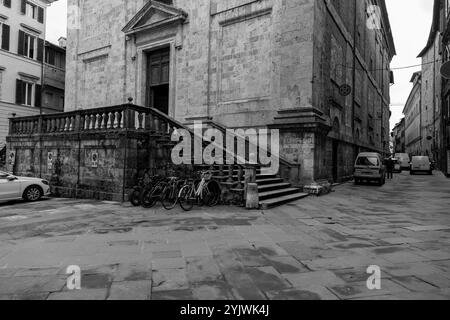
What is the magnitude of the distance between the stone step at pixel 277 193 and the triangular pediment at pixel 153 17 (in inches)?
412

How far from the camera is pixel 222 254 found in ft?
15.9

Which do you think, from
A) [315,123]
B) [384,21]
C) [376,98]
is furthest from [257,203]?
[384,21]

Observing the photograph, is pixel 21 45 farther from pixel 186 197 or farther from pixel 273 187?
pixel 273 187

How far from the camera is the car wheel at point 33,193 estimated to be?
11.1 m

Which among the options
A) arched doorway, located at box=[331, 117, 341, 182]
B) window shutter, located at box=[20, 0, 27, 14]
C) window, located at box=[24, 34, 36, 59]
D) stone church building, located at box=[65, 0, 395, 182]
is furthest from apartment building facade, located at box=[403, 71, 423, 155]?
window shutter, located at box=[20, 0, 27, 14]

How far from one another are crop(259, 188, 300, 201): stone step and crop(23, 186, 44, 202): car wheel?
313 inches

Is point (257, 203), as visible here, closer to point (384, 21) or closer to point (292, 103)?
point (292, 103)

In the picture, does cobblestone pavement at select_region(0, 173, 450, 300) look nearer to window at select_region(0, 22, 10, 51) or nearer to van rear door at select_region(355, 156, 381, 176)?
van rear door at select_region(355, 156, 381, 176)

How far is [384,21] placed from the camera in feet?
118

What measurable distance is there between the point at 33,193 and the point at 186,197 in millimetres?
6193

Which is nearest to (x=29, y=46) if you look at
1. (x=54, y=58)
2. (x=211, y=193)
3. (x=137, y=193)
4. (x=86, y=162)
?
(x=54, y=58)

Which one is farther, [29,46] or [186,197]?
[29,46]

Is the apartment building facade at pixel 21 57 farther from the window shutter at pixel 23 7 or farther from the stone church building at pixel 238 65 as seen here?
the stone church building at pixel 238 65

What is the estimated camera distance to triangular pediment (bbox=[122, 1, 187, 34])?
16.4 m
